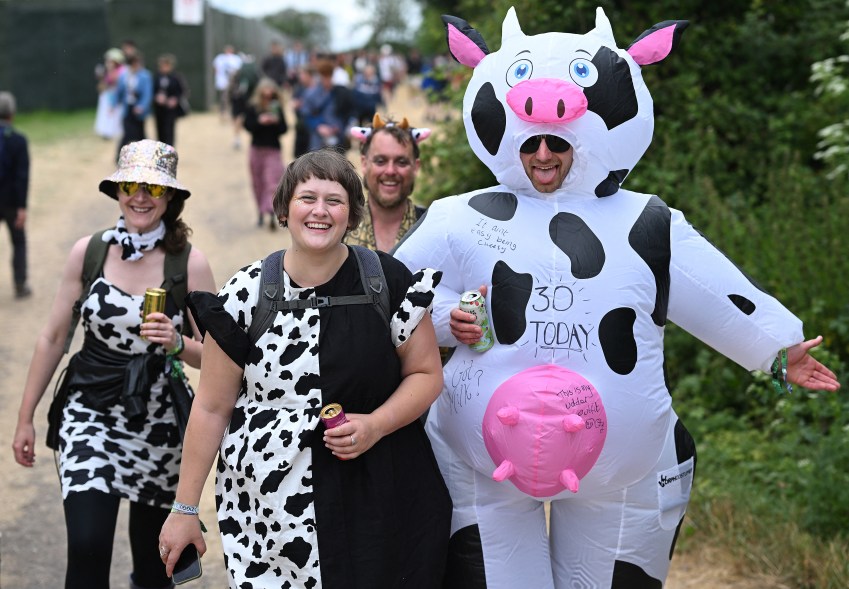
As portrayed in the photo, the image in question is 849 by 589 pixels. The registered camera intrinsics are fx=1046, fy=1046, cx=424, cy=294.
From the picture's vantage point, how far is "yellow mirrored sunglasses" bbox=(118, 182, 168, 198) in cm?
390

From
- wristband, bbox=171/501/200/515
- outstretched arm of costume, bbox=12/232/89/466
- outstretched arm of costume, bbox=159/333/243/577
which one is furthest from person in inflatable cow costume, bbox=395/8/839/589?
outstretched arm of costume, bbox=12/232/89/466

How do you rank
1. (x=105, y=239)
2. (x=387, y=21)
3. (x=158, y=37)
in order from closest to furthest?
(x=105, y=239) < (x=158, y=37) < (x=387, y=21)

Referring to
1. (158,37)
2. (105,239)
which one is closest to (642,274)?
(105,239)

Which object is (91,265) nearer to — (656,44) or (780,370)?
(656,44)

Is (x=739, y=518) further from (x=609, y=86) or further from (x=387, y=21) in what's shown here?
(x=387, y=21)

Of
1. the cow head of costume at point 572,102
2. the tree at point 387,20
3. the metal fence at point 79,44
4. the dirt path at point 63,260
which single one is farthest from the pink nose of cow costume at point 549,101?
the tree at point 387,20

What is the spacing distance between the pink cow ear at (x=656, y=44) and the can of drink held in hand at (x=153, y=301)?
1.82 meters

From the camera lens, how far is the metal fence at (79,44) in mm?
26656

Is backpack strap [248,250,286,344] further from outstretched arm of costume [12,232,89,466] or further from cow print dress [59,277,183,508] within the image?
outstretched arm of costume [12,232,89,466]

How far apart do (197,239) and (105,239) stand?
9.00 meters

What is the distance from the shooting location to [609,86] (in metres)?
3.41

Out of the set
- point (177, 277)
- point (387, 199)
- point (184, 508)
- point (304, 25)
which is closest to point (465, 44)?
point (387, 199)

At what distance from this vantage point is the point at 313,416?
2.94 meters

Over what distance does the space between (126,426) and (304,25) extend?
7786 cm
